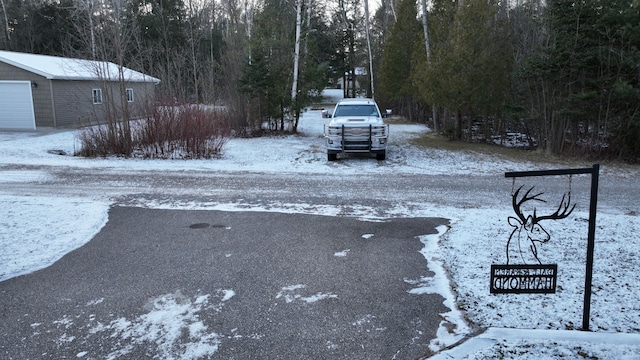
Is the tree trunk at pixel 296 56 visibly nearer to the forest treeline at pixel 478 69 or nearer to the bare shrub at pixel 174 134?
the forest treeline at pixel 478 69

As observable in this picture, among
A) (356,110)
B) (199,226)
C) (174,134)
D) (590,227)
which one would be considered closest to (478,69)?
(356,110)

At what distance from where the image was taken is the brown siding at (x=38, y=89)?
23.4 meters

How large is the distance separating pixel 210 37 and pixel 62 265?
40.6 meters

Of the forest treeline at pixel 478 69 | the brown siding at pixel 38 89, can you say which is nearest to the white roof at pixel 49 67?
the brown siding at pixel 38 89

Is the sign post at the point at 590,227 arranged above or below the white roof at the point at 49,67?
below

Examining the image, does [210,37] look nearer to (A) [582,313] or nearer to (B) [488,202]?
(B) [488,202]

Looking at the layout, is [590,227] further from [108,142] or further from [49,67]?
[49,67]

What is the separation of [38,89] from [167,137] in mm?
13451

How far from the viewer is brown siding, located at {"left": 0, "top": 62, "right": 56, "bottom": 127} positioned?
76.6 ft

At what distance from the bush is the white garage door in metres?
11.5

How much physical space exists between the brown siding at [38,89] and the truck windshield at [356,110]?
17160mm

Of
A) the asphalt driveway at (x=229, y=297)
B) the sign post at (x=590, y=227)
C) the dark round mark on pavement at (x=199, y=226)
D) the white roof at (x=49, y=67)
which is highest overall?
the white roof at (x=49, y=67)

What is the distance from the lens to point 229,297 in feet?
15.1

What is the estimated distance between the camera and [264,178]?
11328 mm
